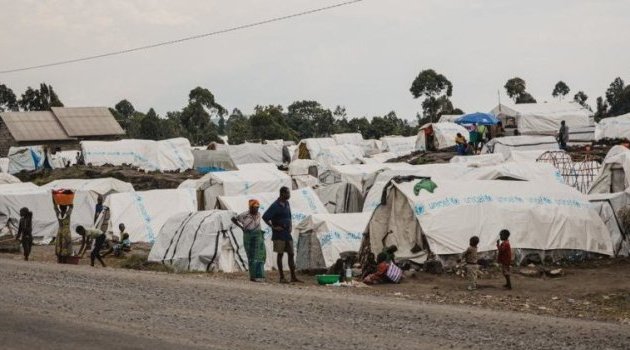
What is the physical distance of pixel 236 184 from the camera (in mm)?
33156

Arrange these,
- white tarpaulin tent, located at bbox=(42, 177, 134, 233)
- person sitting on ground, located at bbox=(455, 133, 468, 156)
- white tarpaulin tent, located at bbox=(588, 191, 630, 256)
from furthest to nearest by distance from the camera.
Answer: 1. person sitting on ground, located at bbox=(455, 133, 468, 156)
2. white tarpaulin tent, located at bbox=(42, 177, 134, 233)
3. white tarpaulin tent, located at bbox=(588, 191, 630, 256)

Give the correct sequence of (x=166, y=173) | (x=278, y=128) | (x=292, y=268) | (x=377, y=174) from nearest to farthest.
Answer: (x=292, y=268), (x=377, y=174), (x=166, y=173), (x=278, y=128)

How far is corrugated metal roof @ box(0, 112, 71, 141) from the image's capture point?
64.1 m

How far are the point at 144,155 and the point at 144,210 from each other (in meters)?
19.9

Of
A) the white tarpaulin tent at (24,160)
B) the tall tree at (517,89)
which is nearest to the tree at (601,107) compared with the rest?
the tall tree at (517,89)

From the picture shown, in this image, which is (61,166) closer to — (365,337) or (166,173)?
(166,173)

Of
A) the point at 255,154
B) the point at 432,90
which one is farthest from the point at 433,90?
the point at 255,154

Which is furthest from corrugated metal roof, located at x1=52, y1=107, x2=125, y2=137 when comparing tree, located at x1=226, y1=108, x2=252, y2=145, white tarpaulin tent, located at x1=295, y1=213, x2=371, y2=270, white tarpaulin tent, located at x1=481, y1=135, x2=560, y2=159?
white tarpaulin tent, located at x1=295, y1=213, x2=371, y2=270

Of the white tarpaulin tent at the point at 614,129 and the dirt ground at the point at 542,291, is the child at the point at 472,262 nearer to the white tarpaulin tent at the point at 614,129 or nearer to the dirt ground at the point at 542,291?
the dirt ground at the point at 542,291

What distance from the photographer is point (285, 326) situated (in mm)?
10172

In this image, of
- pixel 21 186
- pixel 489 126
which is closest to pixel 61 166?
pixel 21 186

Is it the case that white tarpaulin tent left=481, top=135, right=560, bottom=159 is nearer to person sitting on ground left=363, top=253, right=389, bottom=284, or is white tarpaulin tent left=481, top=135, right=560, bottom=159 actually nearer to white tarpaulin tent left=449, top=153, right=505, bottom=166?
white tarpaulin tent left=449, top=153, right=505, bottom=166

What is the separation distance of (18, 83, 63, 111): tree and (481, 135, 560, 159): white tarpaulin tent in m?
61.9

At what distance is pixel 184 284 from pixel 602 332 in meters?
7.53
